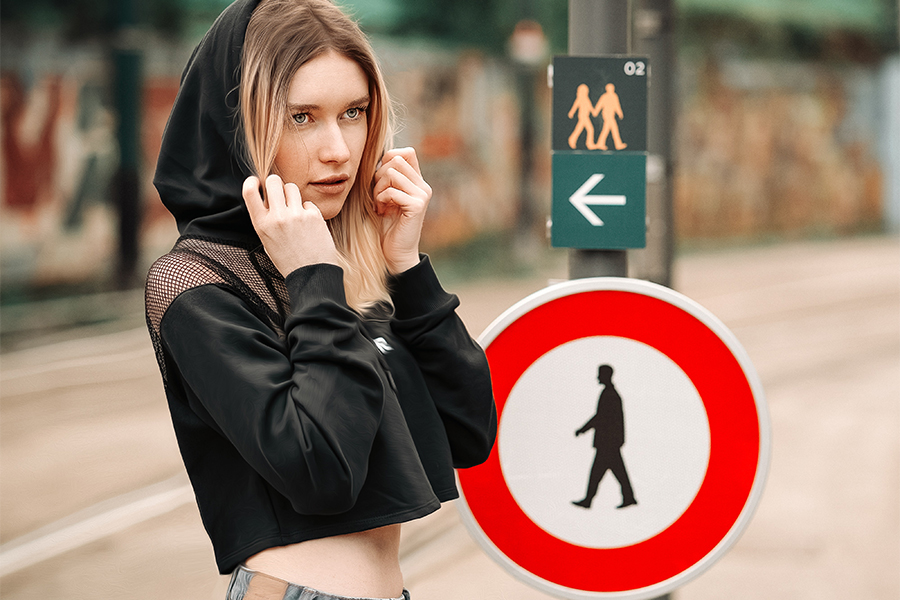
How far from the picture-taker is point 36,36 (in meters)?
12.4

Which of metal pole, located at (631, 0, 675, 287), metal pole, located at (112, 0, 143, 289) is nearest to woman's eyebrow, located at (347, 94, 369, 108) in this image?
metal pole, located at (631, 0, 675, 287)

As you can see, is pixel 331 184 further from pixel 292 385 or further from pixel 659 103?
pixel 659 103

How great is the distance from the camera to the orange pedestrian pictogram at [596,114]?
2178 mm

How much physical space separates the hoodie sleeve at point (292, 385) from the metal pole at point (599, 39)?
0.68 meters

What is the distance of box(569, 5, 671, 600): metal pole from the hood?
712 mm

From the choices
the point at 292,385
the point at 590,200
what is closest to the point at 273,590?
the point at 292,385

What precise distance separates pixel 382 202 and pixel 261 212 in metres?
0.34

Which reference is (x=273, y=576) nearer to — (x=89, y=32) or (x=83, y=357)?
(x=83, y=357)

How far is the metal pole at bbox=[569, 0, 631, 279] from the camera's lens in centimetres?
219

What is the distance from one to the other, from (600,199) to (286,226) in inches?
28.9

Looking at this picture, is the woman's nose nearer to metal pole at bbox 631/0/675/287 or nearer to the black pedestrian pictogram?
the black pedestrian pictogram

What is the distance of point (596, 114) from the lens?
2186 mm

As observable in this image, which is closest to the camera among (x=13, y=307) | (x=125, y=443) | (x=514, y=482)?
(x=514, y=482)

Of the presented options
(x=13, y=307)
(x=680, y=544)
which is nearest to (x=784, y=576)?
(x=680, y=544)
